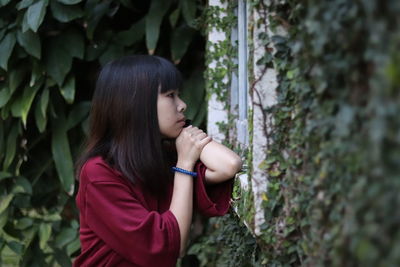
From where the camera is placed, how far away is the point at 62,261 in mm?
4238

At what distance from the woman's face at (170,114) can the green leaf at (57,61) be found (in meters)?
1.88

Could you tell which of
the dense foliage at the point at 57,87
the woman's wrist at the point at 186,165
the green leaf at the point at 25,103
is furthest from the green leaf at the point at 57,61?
the woman's wrist at the point at 186,165

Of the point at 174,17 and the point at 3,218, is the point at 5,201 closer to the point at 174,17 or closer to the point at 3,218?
the point at 3,218

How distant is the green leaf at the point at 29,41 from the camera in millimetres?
3924

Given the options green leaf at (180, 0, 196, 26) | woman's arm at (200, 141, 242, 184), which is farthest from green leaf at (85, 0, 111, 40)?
woman's arm at (200, 141, 242, 184)

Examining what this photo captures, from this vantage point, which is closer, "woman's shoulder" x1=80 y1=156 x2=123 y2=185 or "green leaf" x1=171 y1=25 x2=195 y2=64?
"woman's shoulder" x1=80 y1=156 x2=123 y2=185

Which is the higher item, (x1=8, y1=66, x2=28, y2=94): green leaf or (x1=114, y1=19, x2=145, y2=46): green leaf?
(x1=114, y1=19, x2=145, y2=46): green leaf

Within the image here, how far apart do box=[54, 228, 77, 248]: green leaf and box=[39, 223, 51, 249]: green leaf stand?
9 centimetres

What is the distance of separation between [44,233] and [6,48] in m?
1.20

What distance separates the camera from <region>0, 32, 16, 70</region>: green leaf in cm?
389

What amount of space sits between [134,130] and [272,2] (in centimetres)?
67

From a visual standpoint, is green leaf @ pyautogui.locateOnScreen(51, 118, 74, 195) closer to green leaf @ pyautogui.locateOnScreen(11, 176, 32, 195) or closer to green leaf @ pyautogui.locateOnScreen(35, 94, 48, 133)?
green leaf @ pyautogui.locateOnScreen(35, 94, 48, 133)

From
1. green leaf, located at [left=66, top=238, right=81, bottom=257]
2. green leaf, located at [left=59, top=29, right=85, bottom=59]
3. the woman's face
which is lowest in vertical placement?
green leaf, located at [left=66, top=238, right=81, bottom=257]

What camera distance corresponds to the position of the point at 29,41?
3.93 metres
